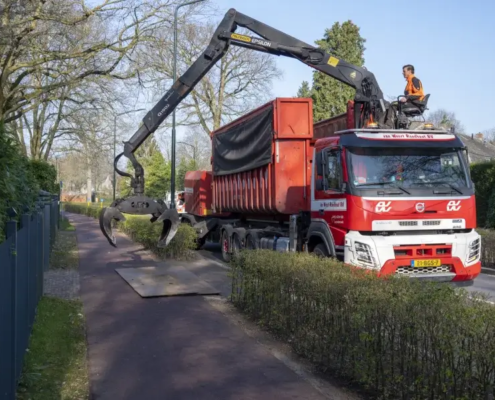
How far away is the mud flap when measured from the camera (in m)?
12.2

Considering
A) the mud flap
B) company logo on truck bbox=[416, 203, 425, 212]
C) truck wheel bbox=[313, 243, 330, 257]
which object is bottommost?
truck wheel bbox=[313, 243, 330, 257]

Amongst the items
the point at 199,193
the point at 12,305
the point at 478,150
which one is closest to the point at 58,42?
the point at 199,193

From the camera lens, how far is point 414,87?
11680 mm

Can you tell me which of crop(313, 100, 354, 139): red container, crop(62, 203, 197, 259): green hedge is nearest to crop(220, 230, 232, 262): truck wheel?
crop(62, 203, 197, 259): green hedge

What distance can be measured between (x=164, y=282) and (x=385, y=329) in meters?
7.32

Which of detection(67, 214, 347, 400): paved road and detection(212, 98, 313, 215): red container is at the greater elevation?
detection(212, 98, 313, 215): red container

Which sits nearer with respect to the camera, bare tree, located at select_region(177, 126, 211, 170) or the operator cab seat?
the operator cab seat

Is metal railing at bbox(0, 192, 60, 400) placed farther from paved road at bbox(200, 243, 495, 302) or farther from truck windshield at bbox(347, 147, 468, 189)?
paved road at bbox(200, 243, 495, 302)

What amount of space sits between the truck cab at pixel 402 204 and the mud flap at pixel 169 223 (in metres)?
3.58

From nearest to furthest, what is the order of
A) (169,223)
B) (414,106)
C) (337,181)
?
(337,181) → (414,106) → (169,223)

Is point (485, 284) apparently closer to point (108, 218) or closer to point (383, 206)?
point (383, 206)

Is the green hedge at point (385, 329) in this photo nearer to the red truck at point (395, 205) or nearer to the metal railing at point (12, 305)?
the red truck at point (395, 205)

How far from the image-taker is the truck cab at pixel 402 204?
924cm

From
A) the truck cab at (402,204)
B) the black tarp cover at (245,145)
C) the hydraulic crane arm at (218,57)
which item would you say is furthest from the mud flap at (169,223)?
the truck cab at (402,204)
